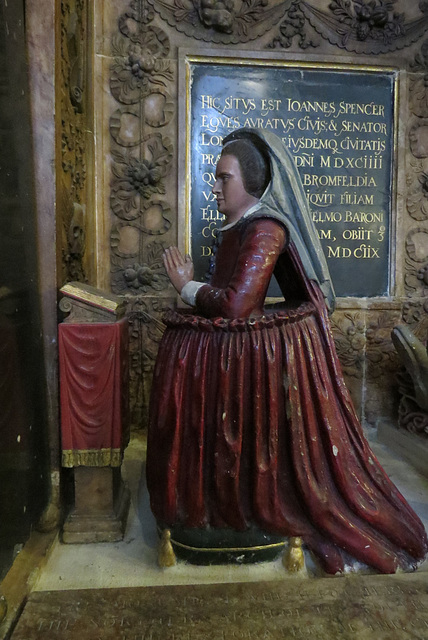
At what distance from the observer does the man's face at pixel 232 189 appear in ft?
7.48

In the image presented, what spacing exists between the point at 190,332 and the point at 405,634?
54.1 inches

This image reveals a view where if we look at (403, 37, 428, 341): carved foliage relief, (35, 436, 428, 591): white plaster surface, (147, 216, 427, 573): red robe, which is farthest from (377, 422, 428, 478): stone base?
(147, 216, 427, 573): red robe

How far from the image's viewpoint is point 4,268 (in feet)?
6.43

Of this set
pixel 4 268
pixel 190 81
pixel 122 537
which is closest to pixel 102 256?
pixel 190 81

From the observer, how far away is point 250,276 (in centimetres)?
202

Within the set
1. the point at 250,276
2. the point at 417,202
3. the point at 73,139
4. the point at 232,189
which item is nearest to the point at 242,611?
the point at 250,276

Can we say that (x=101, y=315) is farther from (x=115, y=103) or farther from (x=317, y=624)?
(x=115, y=103)

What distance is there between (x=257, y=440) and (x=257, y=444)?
0.02 m

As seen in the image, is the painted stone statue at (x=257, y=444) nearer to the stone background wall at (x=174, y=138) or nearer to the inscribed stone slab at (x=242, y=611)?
the inscribed stone slab at (x=242, y=611)

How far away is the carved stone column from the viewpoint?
2.21 metres

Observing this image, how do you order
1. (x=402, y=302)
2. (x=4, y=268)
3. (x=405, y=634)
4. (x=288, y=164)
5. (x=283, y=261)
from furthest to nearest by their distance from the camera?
(x=402, y=302) < (x=283, y=261) < (x=288, y=164) < (x=4, y=268) < (x=405, y=634)

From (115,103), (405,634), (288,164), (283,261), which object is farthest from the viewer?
(115,103)

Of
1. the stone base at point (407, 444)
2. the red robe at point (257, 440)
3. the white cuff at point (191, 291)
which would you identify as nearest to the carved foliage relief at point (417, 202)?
the stone base at point (407, 444)

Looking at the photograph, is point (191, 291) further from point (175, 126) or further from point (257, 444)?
point (175, 126)
